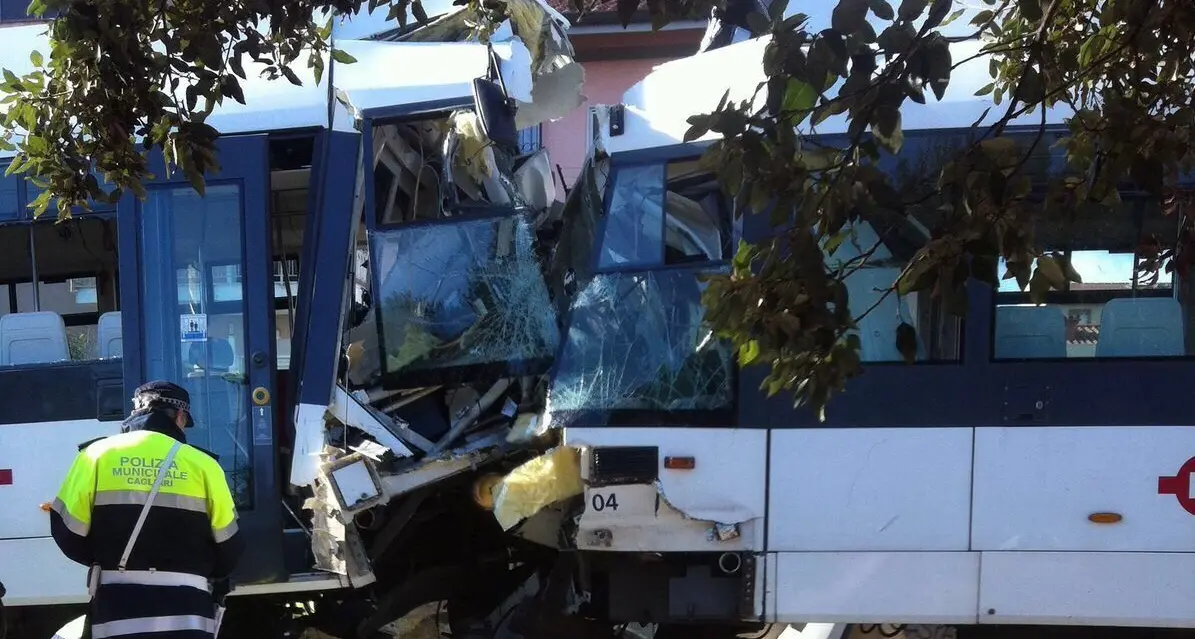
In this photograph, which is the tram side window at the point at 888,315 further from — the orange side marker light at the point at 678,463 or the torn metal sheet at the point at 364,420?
the torn metal sheet at the point at 364,420

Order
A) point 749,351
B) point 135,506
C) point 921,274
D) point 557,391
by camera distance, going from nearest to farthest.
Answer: point 921,274 → point 749,351 → point 135,506 → point 557,391

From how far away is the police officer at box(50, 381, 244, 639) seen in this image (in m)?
3.84

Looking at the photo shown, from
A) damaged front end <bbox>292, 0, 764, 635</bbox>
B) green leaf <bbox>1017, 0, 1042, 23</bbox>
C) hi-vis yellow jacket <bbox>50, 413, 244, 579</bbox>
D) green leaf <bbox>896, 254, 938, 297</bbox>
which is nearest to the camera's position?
green leaf <bbox>896, 254, 938, 297</bbox>

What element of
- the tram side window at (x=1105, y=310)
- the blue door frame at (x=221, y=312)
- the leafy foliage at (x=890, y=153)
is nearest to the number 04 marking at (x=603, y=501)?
the blue door frame at (x=221, y=312)

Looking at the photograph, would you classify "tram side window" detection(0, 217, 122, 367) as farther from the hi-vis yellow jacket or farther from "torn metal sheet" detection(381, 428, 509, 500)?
"torn metal sheet" detection(381, 428, 509, 500)

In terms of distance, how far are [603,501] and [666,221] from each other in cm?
118

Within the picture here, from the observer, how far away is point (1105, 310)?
15.1 feet

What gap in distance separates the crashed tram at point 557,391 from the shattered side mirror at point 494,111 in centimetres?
2

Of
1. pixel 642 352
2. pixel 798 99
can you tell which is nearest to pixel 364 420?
pixel 642 352

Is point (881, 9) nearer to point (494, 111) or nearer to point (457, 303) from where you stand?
point (494, 111)

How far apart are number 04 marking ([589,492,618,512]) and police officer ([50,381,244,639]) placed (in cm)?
140

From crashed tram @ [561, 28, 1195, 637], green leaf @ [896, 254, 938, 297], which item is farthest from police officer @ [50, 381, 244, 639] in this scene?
green leaf @ [896, 254, 938, 297]

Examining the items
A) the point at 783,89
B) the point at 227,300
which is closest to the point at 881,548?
the point at 783,89

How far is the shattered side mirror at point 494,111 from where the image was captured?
15.5 ft
